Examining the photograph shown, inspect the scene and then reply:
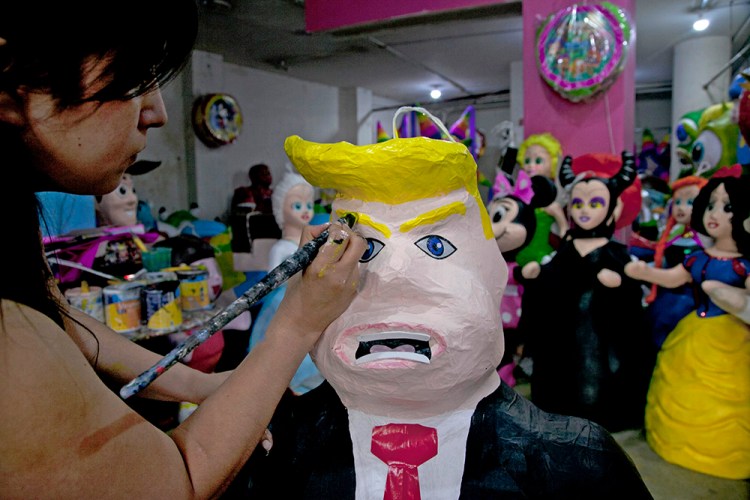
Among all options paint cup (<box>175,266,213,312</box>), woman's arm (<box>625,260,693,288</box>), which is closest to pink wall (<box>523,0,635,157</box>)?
woman's arm (<box>625,260,693,288</box>)

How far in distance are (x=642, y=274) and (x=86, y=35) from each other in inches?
82.9

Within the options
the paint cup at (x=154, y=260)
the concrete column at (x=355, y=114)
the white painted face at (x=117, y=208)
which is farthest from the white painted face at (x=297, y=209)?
the concrete column at (x=355, y=114)

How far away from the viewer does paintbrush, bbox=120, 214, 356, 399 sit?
0.64m

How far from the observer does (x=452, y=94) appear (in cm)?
849

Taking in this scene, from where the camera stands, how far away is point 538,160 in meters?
3.05

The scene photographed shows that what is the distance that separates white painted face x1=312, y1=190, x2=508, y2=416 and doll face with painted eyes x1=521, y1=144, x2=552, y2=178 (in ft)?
7.25

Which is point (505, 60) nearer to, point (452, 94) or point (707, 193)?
point (452, 94)

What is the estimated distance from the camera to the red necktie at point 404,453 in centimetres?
94

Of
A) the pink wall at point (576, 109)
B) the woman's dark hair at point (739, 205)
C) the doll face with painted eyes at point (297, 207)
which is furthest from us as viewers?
the pink wall at point (576, 109)

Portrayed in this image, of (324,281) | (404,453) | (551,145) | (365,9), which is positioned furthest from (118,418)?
(365,9)

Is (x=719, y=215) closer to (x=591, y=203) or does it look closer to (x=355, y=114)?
(x=591, y=203)

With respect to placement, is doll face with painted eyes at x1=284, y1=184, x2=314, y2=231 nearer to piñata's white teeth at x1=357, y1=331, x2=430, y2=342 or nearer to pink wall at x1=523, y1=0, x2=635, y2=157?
pink wall at x1=523, y1=0, x2=635, y2=157

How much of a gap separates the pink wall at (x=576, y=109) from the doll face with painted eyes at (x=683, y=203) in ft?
1.18

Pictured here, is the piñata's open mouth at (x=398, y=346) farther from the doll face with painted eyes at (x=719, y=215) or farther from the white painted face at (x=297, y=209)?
the white painted face at (x=297, y=209)
